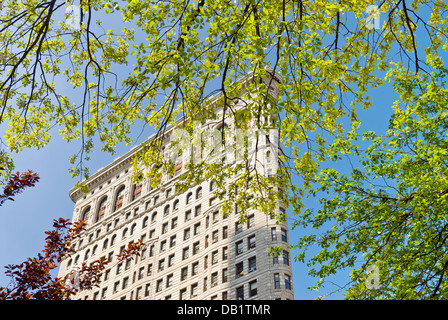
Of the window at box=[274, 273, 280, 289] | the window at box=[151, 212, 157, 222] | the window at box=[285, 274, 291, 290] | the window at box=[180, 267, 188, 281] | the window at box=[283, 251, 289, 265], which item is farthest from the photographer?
the window at box=[151, 212, 157, 222]

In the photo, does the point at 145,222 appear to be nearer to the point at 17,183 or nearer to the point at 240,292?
the point at 240,292

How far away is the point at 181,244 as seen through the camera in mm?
60719

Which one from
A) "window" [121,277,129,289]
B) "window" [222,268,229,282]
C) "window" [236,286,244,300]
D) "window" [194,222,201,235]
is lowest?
"window" [236,286,244,300]

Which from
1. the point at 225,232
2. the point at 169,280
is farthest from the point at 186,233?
the point at 225,232

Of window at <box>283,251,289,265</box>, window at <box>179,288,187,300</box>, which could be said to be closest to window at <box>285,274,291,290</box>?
window at <box>283,251,289,265</box>

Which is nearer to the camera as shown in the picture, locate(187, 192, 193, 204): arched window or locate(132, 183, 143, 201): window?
locate(187, 192, 193, 204): arched window

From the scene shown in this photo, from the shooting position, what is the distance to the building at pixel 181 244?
49844 millimetres

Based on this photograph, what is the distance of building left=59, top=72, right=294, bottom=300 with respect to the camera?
1962 inches

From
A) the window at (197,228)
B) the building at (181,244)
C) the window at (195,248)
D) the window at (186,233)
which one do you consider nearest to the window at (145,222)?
the building at (181,244)

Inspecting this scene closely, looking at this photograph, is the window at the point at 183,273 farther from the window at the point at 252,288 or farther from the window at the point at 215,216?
the window at the point at 252,288

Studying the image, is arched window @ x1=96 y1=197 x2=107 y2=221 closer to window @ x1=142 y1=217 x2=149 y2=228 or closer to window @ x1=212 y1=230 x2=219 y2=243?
window @ x1=142 y1=217 x2=149 y2=228

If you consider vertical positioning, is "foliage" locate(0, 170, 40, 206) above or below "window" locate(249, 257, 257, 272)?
below

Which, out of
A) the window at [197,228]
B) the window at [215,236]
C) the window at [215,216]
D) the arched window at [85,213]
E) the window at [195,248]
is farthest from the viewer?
the arched window at [85,213]
